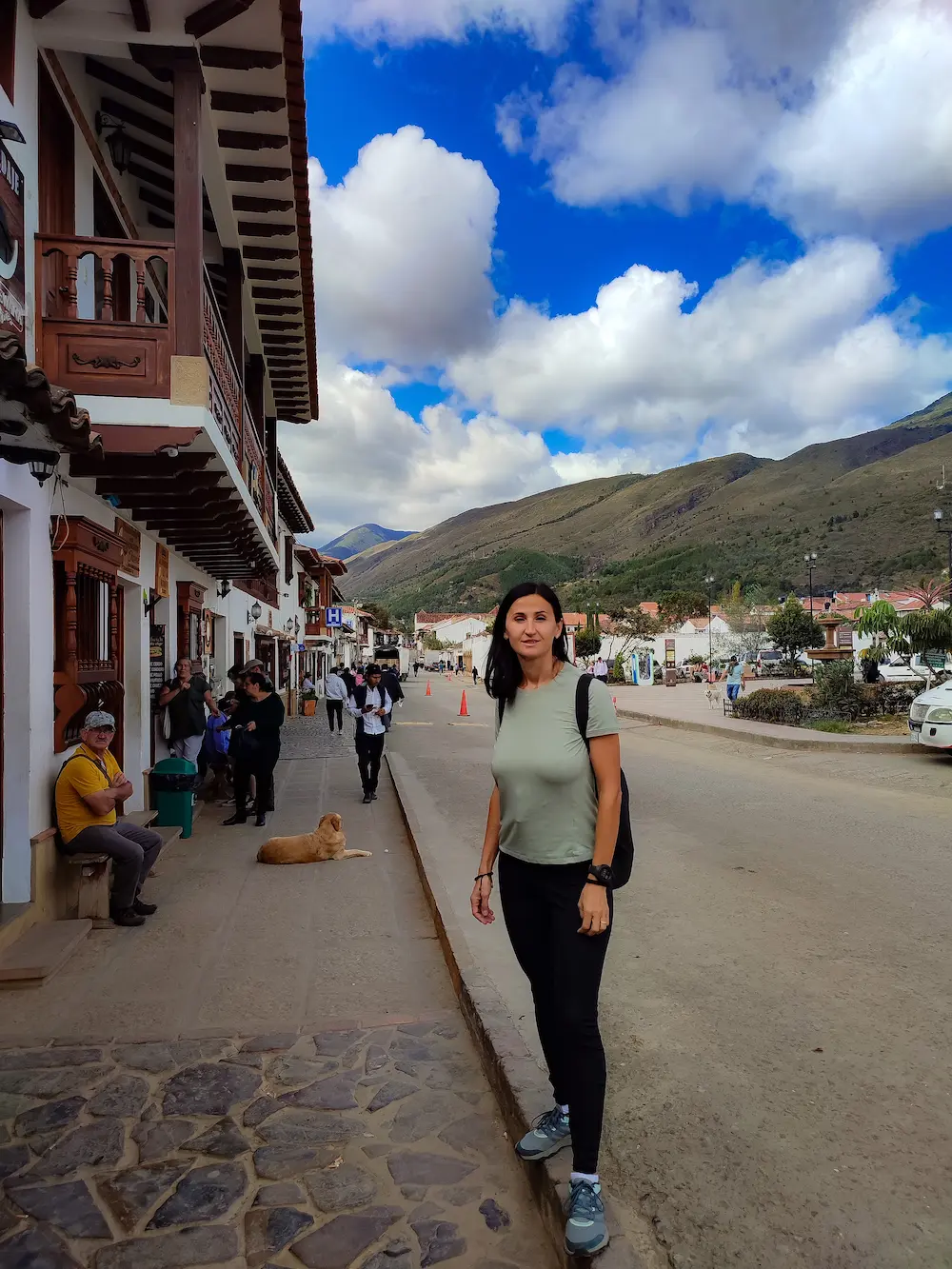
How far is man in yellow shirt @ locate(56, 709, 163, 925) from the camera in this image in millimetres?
5633

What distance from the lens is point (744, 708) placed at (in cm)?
2142

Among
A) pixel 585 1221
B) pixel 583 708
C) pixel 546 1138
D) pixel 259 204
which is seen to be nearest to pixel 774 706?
pixel 259 204

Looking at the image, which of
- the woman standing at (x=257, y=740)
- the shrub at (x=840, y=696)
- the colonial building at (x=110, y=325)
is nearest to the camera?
the colonial building at (x=110, y=325)

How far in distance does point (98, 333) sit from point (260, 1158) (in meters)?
4.89

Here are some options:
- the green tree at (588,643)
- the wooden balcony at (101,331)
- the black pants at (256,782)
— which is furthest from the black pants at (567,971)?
the green tree at (588,643)

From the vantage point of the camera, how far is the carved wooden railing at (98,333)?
5.63m

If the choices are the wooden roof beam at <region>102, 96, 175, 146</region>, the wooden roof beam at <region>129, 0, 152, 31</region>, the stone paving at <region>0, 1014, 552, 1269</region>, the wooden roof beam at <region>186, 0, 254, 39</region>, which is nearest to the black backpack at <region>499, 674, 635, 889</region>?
the stone paving at <region>0, 1014, 552, 1269</region>

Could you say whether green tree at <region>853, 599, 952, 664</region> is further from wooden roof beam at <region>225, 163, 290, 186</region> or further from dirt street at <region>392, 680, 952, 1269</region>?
wooden roof beam at <region>225, 163, 290, 186</region>

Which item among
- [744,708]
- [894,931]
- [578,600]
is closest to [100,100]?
[894,931]

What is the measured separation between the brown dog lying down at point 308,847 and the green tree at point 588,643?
59.6 meters

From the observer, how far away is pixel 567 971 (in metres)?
2.55

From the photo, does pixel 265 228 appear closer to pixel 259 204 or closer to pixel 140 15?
pixel 259 204

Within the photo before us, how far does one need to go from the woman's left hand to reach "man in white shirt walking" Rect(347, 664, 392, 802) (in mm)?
8416

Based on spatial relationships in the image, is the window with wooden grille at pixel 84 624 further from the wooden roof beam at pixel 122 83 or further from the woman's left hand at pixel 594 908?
the woman's left hand at pixel 594 908
